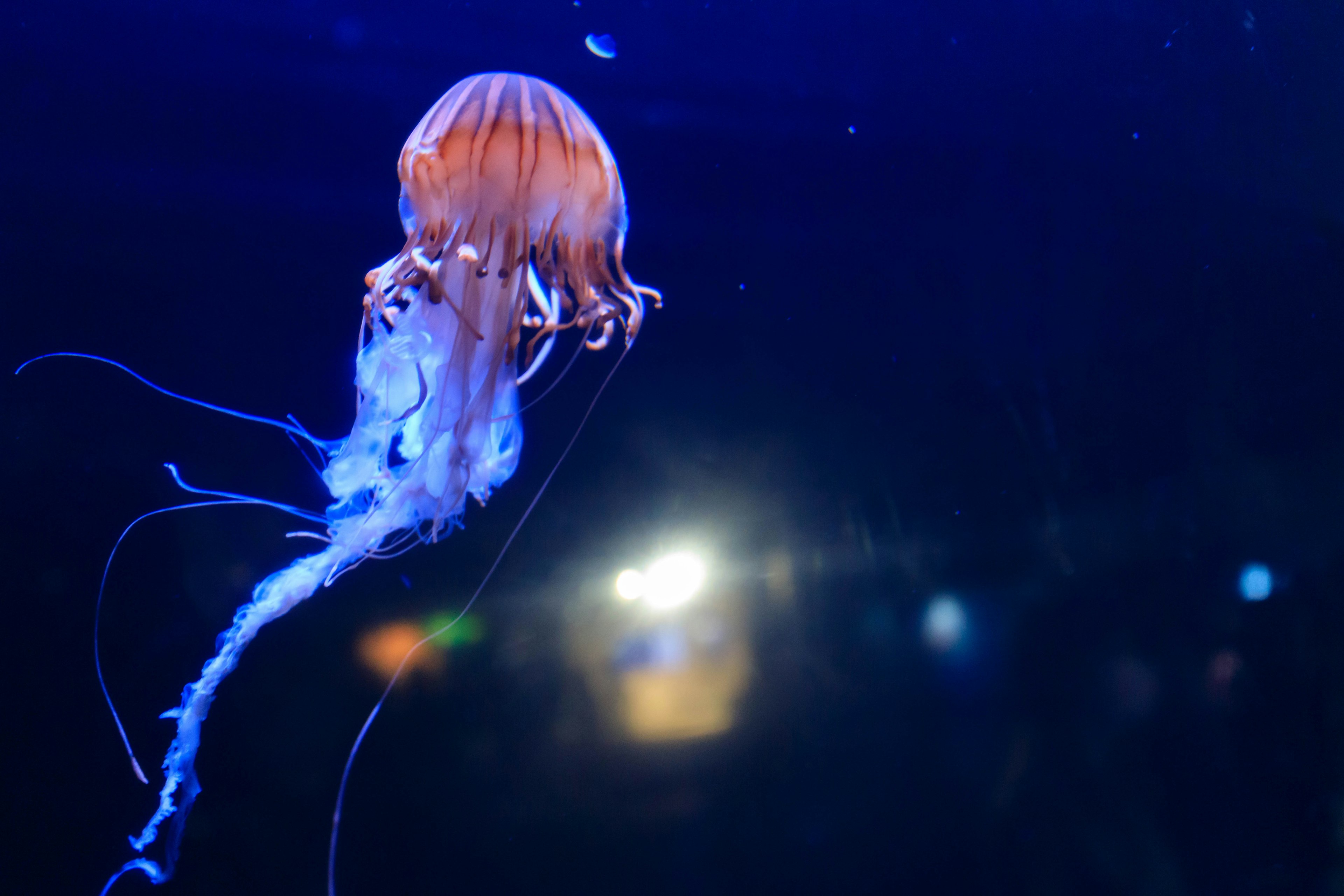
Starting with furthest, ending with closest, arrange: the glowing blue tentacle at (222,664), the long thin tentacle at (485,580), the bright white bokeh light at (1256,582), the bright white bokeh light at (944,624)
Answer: the bright white bokeh light at (1256,582), the bright white bokeh light at (944,624), the long thin tentacle at (485,580), the glowing blue tentacle at (222,664)

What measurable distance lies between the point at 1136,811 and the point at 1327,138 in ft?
9.37

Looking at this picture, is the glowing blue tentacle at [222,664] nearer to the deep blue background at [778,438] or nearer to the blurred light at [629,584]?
the deep blue background at [778,438]

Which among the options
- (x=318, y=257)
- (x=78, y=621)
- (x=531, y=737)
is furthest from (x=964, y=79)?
(x=78, y=621)

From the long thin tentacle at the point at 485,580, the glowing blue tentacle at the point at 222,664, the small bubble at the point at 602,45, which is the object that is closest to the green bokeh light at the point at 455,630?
the long thin tentacle at the point at 485,580

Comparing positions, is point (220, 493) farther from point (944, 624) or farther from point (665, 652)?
point (944, 624)

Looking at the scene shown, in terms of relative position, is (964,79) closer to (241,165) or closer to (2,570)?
(241,165)

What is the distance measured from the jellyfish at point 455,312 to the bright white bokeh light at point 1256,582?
270 cm

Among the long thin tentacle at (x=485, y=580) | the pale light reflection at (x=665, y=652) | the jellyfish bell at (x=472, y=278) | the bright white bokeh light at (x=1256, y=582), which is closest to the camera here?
the jellyfish bell at (x=472, y=278)

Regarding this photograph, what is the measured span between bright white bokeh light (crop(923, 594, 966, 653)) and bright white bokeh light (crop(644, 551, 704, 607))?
34.5 inches

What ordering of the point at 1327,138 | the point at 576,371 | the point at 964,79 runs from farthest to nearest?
the point at 1327,138
the point at 964,79
the point at 576,371

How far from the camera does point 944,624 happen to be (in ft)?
7.82

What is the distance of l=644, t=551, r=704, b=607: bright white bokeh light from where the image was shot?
2.22 m

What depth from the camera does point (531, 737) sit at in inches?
Result: 84.8

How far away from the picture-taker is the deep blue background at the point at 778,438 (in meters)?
1.95
